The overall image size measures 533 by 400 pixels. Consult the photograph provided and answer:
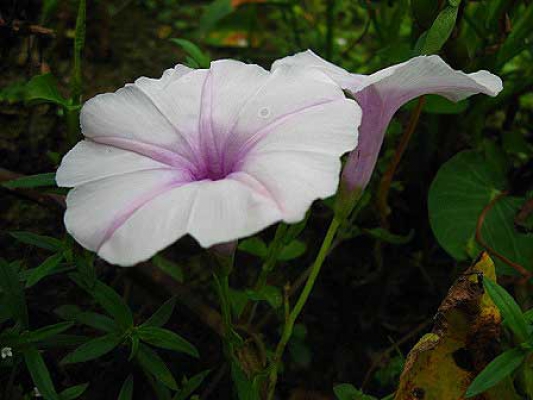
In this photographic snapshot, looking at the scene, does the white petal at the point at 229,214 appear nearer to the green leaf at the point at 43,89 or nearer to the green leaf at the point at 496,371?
the green leaf at the point at 496,371

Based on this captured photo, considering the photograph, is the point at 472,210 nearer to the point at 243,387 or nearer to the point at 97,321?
the point at 243,387

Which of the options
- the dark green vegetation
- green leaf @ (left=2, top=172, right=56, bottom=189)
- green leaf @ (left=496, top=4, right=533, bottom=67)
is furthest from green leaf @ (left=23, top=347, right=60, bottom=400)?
green leaf @ (left=496, top=4, right=533, bottom=67)

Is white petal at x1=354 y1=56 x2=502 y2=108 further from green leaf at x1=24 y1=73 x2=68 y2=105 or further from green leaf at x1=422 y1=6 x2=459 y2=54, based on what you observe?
green leaf at x1=24 y1=73 x2=68 y2=105

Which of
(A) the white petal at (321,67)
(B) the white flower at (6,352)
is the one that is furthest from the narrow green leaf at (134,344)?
(A) the white petal at (321,67)

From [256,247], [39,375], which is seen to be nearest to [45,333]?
[39,375]

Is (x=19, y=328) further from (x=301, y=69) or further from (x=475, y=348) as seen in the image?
(x=475, y=348)
